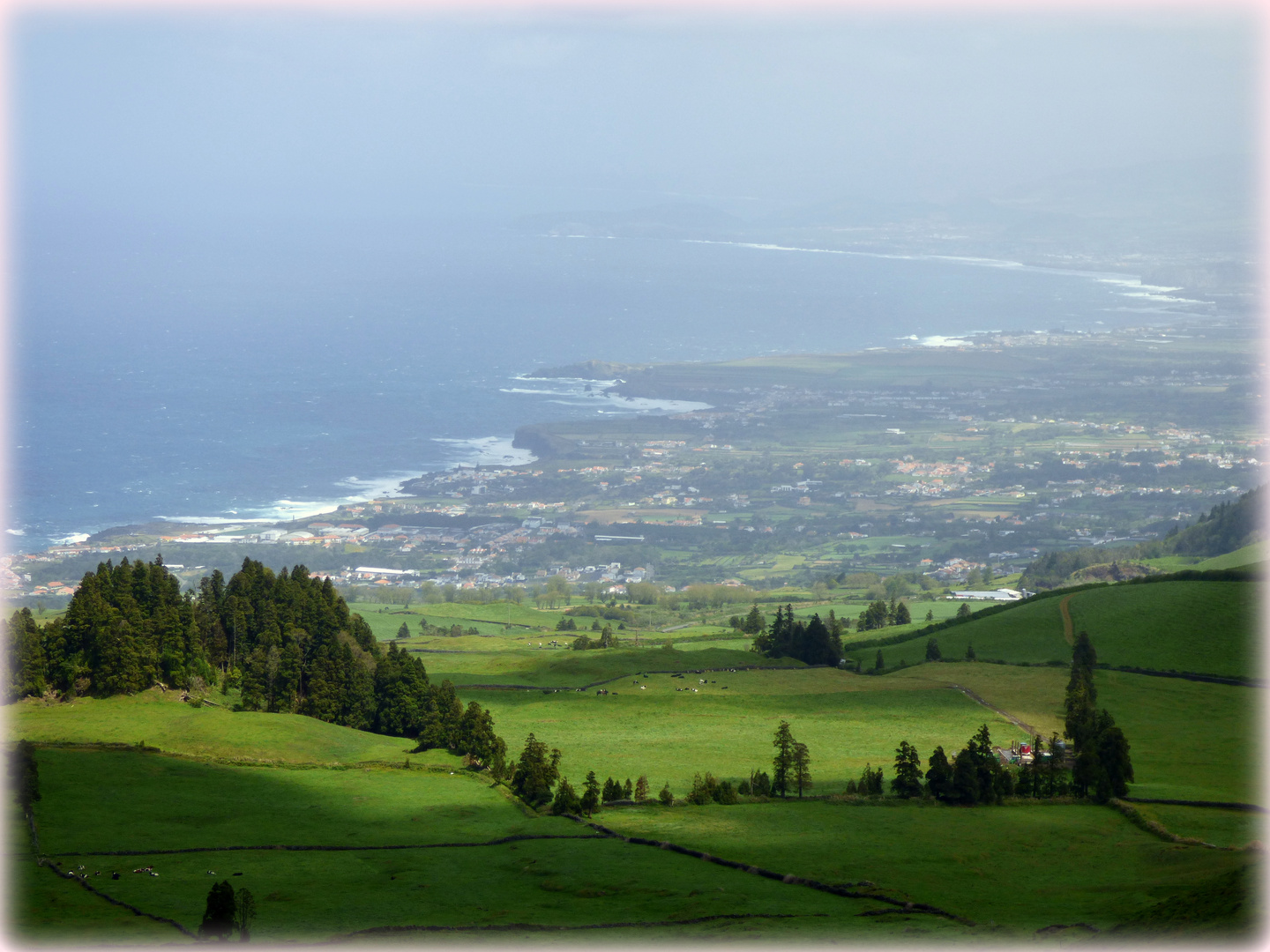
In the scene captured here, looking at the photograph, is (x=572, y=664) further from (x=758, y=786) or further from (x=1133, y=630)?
(x=1133, y=630)

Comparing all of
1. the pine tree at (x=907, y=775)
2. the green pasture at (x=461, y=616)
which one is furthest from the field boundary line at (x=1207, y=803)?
the green pasture at (x=461, y=616)

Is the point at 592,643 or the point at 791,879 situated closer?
the point at 791,879

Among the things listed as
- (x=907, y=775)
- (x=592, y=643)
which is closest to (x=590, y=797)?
(x=907, y=775)

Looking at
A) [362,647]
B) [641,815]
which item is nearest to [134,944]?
[641,815]

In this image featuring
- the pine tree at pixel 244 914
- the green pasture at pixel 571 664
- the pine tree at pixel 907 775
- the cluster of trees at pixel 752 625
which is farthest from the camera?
the cluster of trees at pixel 752 625

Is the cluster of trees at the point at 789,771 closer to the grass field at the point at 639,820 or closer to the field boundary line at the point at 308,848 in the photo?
the grass field at the point at 639,820

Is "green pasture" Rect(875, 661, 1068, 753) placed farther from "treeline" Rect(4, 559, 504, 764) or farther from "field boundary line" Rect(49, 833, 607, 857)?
"treeline" Rect(4, 559, 504, 764)
